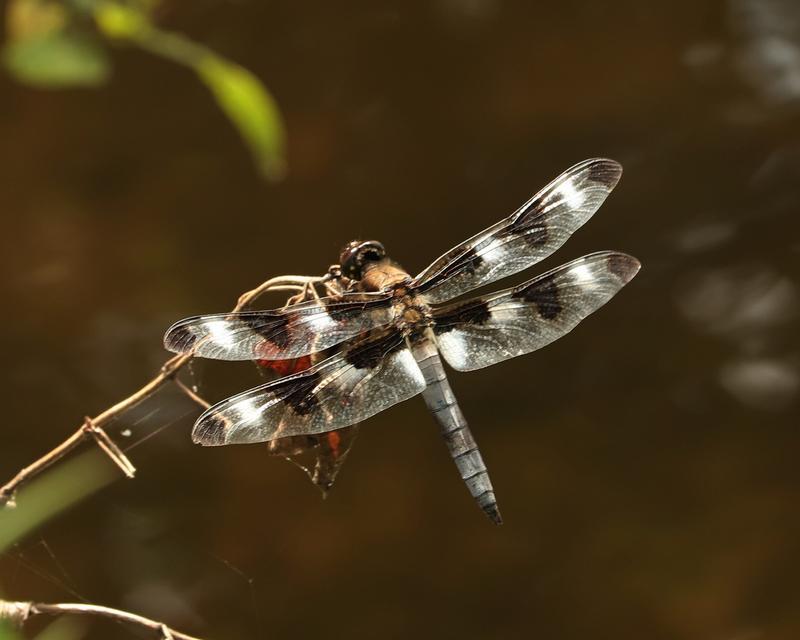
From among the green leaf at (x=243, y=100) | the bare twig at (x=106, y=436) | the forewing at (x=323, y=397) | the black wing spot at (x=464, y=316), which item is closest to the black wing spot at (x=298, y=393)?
the forewing at (x=323, y=397)

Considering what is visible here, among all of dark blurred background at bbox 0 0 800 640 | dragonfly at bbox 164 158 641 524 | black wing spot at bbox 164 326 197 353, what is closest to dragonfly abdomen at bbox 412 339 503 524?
dragonfly at bbox 164 158 641 524

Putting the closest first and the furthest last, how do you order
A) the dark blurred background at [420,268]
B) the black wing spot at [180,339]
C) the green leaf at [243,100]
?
the green leaf at [243,100], the black wing spot at [180,339], the dark blurred background at [420,268]

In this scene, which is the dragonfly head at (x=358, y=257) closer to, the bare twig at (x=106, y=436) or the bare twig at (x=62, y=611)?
the bare twig at (x=106, y=436)

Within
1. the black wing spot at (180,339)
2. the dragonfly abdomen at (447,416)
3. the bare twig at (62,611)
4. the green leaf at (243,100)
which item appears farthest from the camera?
the dragonfly abdomen at (447,416)

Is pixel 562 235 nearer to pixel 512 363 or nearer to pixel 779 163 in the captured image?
pixel 512 363

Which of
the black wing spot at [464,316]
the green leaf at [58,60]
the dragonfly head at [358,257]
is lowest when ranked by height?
the black wing spot at [464,316]

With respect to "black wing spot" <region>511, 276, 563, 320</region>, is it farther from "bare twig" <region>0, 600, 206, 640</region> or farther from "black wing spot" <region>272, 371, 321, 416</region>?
"bare twig" <region>0, 600, 206, 640</region>
